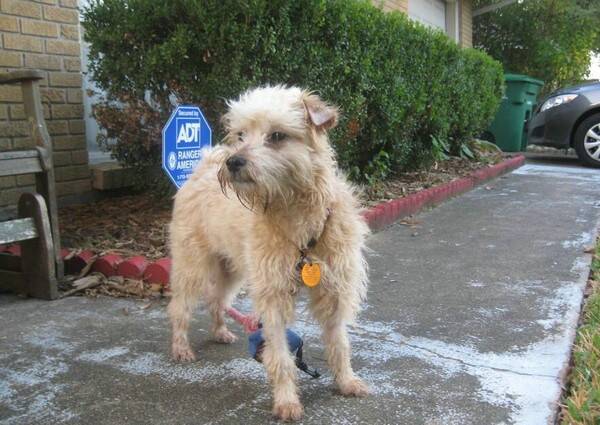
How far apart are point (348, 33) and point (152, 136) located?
2.26 metres

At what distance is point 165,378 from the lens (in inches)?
127

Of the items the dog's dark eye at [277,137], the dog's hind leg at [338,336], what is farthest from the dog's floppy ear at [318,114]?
the dog's hind leg at [338,336]

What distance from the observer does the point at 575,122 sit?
1183 centimetres

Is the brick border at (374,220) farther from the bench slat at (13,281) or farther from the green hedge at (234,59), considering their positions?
the green hedge at (234,59)

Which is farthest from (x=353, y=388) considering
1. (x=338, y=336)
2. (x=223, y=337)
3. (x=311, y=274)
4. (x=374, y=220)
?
(x=374, y=220)

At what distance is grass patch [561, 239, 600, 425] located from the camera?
267cm

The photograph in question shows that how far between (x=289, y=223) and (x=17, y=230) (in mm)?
2314

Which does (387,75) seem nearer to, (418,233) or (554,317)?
(418,233)

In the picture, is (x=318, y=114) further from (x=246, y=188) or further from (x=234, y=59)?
(x=234, y=59)

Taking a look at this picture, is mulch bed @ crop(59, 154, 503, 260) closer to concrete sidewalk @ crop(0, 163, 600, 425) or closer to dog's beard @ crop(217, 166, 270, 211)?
concrete sidewalk @ crop(0, 163, 600, 425)

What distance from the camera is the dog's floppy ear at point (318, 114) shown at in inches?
108

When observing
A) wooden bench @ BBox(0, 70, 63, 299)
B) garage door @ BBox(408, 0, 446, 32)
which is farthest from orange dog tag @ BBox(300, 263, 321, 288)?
garage door @ BBox(408, 0, 446, 32)

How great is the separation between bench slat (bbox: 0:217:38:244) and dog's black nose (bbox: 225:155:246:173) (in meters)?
2.28

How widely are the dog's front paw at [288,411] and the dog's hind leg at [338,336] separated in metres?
0.32
